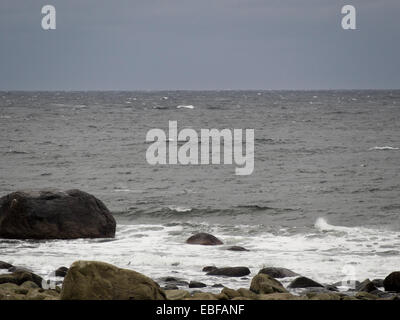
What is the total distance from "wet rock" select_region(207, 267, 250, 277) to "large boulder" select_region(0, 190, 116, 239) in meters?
5.17

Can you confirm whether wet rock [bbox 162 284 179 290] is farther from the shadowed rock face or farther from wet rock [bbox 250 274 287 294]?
the shadowed rock face

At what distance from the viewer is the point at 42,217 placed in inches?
725

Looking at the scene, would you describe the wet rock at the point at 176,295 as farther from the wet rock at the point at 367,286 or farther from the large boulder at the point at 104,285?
the wet rock at the point at 367,286

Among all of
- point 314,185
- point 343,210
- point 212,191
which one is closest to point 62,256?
point 343,210

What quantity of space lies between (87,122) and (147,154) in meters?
35.5

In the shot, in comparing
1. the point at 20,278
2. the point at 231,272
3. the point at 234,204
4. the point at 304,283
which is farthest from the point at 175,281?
the point at 234,204

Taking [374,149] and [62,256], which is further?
[374,149]

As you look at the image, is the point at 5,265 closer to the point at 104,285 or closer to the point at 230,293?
the point at 104,285

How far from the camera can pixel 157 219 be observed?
75.1 feet

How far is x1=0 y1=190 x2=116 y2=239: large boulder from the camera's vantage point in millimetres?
18344

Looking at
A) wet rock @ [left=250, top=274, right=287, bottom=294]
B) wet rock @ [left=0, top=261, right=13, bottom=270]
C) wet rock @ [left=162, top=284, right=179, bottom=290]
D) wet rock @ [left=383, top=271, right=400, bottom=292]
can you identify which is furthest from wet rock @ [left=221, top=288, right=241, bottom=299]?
wet rock @ [left=0, top=261, right=13, bottom=270]

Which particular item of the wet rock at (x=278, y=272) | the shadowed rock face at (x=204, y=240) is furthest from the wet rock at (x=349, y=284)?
the shadowed rock face at (x=204, y=240)

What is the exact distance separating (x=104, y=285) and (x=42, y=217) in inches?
351

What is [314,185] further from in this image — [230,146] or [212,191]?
[230,146]
